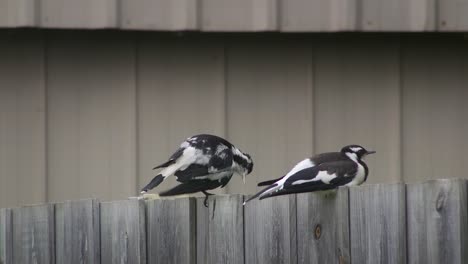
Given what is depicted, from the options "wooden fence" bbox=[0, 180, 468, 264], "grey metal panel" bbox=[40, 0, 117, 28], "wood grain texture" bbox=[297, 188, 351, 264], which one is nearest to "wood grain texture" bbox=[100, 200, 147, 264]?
"wooden fence" bbox=[0, 180, 468, 264]

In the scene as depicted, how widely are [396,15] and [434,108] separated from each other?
2.13ft

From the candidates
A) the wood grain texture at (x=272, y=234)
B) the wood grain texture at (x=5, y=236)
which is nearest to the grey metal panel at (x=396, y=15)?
the wood grain texture at (x=272, y=234)

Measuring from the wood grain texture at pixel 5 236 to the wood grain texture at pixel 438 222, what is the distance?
1336 millimetres

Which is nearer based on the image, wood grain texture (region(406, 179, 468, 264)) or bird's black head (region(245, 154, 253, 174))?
wood grain texture (region(406, 179, 468, 264))

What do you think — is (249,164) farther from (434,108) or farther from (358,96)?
(434,108)

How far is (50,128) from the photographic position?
5.09m

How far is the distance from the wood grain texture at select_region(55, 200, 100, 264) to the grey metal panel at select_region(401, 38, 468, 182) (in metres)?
2.30

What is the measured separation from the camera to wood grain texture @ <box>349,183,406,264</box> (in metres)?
3.57

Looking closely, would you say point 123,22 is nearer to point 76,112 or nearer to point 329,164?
point 76,112

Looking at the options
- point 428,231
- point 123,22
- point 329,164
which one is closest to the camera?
point 428,231

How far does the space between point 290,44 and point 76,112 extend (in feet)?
3.69

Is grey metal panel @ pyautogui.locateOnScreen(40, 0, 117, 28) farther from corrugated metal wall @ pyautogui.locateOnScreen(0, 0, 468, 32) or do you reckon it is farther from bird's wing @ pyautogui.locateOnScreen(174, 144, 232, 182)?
bird's wing @ pyautogui.locateOnScreen(174, 144, 232, 182)

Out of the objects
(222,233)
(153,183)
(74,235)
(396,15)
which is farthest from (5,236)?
(396,15)

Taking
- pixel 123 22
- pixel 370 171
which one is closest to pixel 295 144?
pixel 370 171
